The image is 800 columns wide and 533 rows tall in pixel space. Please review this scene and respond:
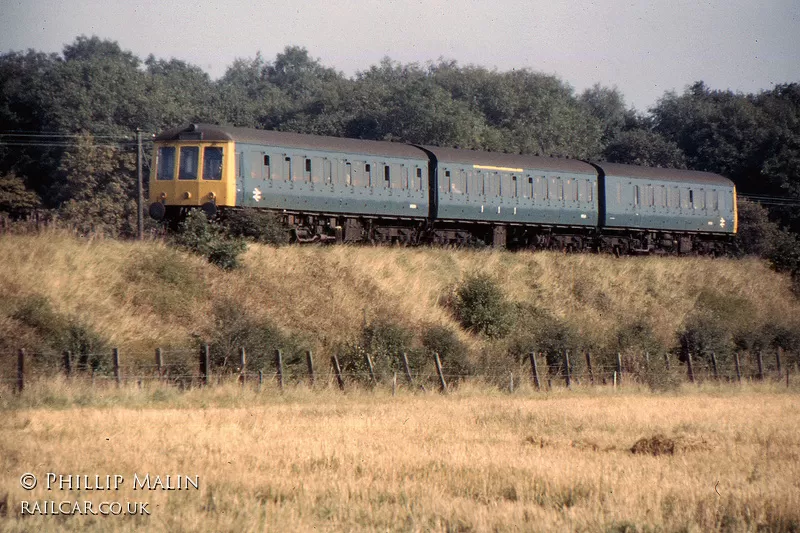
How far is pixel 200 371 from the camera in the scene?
998 inches

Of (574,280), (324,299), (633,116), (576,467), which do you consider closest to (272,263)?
(324,299)

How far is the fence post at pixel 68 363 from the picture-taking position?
23469 mm

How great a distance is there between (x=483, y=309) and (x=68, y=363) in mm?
13415

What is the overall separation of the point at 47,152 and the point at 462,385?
36.5m

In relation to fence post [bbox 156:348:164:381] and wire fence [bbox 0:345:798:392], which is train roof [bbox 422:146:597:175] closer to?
wire fence [bbox 0:345:798:392]

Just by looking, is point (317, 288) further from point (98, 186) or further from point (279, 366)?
point (98, 186)

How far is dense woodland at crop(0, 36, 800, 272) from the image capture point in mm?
54125

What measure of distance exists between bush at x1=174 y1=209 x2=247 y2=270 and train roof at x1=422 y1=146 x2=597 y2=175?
9.17 meters

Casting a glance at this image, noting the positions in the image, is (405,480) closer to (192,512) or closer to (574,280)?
(192,512)

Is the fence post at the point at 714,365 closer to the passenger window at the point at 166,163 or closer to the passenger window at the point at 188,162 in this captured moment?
Answer: the passenger window at the point at 188,162

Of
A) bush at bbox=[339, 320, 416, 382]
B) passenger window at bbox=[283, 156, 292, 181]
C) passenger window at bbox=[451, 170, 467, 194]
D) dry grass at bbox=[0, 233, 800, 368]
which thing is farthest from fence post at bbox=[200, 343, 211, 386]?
passenger window at bbox=[451, 170, 467, 194]

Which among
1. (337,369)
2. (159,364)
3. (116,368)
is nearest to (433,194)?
(337,369)

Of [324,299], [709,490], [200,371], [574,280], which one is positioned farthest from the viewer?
[574,280]

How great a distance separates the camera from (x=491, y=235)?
38.8 meters
